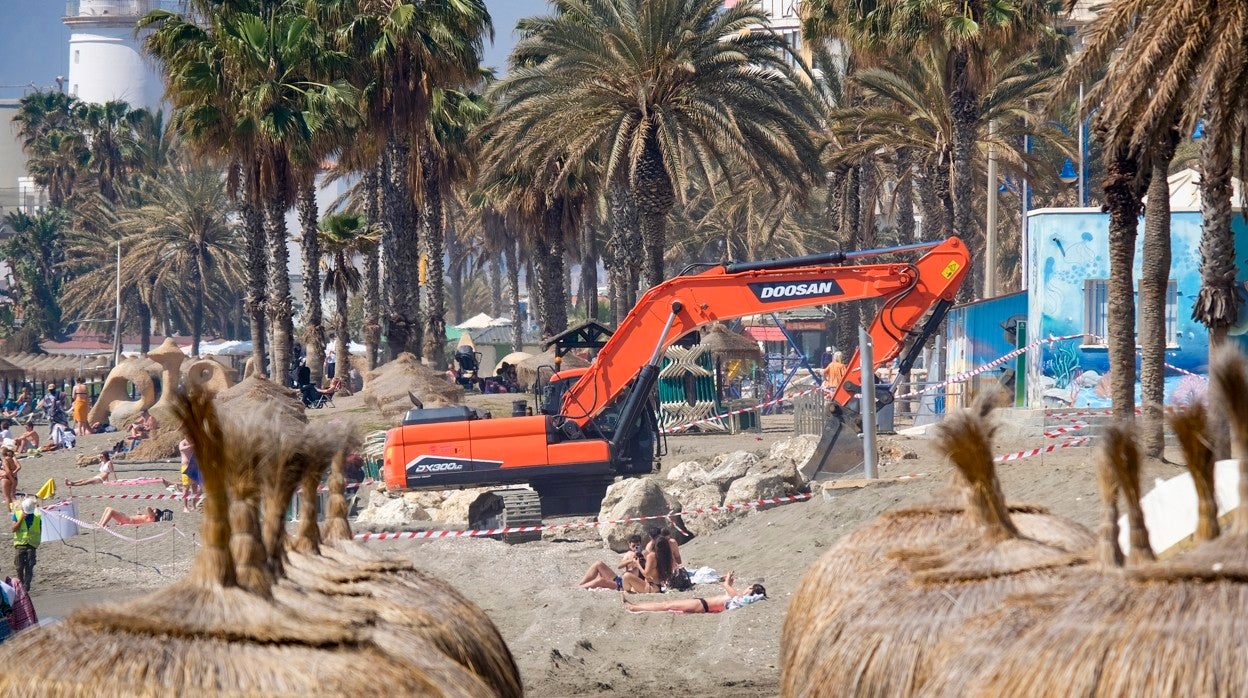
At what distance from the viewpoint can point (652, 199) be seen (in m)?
26.5

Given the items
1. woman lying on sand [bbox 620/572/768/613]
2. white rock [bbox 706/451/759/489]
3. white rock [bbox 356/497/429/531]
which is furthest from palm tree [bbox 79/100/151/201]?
woman lying on sand [bbox 620/572/768/613]

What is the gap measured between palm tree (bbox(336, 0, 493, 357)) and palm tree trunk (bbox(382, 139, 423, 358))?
21 millimetres

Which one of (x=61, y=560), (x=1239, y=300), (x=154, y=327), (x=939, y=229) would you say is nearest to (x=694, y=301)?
(x=1239, y=300)

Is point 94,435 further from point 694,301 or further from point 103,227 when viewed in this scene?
point 103,227

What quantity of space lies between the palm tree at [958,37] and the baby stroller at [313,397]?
1289cm

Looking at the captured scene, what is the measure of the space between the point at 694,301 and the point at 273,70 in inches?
487

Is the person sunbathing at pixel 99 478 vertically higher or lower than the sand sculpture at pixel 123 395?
lower

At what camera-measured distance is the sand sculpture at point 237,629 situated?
3293 millimetres

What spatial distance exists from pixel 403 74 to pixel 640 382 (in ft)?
46.9

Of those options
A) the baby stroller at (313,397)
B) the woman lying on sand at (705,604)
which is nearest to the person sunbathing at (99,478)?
the baby stroller at (313,397)

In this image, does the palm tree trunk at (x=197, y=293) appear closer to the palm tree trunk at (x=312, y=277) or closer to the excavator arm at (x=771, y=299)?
the palm tree trunk at (x=312, y=277)

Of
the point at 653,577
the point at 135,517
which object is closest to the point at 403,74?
the point at 135,517

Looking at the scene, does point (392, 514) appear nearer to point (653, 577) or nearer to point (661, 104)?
point (653, 577)

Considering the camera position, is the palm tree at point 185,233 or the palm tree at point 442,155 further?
the palm tree at point 185,233
